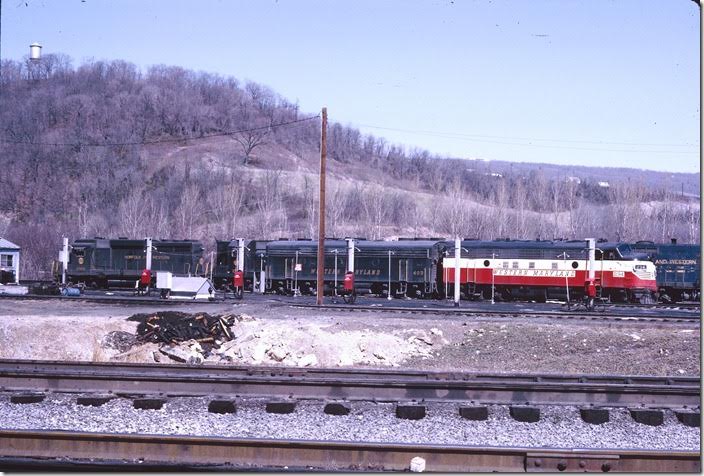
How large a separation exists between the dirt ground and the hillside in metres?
A: 39.9

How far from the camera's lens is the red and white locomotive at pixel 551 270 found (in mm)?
36094

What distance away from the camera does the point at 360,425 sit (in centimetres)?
1063

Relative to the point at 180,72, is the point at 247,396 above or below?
below

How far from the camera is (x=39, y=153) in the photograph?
328 ft

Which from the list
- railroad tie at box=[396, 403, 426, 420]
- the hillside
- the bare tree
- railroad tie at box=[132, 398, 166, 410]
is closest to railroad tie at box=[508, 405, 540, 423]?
railroad tie at box=[396, 403, 426, 420]

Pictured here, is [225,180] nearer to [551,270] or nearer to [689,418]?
[551,270]

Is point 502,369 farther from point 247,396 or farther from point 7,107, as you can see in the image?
point 7,107

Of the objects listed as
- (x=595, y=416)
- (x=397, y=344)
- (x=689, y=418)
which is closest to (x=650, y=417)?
(x=689, y=418)

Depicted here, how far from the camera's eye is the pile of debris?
20812mm

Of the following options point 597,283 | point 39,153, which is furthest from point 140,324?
point 39,153

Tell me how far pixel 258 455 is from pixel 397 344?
1201 centimetres

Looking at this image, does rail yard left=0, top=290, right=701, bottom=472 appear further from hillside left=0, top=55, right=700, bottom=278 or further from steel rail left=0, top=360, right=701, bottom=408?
hillside left=0, top=55, right=700, bottom=278

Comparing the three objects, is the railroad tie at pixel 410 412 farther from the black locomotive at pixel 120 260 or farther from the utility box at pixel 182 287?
the black locomotive at pixel 120 260

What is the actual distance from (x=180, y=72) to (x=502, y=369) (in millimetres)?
145128
